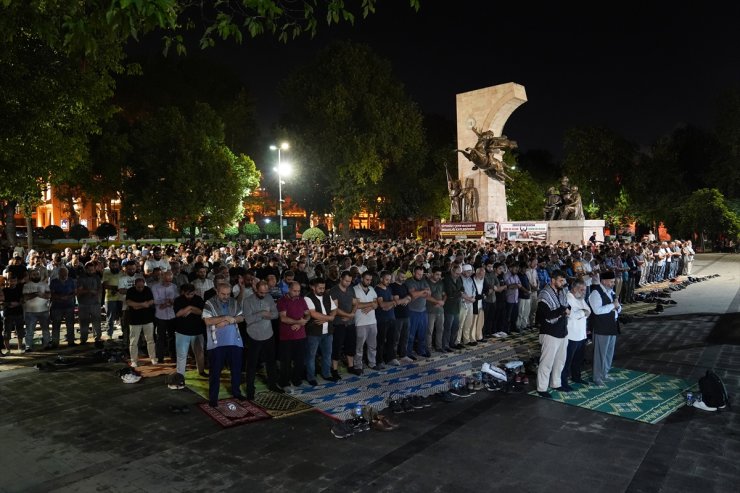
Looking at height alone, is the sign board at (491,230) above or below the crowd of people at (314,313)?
above

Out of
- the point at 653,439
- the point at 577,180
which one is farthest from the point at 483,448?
the point at 577,180

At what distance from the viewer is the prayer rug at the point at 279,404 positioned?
24.1 feet

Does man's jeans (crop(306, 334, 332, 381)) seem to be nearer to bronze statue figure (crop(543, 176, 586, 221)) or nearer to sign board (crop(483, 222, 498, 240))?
sign board (crop(483, 222, 498, 240))

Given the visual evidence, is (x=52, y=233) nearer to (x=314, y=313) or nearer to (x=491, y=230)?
(x=491, y=230)

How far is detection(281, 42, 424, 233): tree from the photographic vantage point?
1545 inches

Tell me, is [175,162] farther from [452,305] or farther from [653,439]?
[653,439]

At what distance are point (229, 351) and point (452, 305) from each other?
4958mm

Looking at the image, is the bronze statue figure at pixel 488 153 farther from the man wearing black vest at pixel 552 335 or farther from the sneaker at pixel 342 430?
the sneaker at pixel 342 430

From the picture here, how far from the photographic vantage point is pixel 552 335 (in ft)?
26.5

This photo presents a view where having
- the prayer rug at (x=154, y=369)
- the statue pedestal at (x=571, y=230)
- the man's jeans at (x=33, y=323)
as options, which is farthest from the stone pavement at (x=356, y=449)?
the statue pedestal at (x=571, y=230)

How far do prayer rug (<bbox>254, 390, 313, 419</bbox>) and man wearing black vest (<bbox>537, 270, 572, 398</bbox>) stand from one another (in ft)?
11.6

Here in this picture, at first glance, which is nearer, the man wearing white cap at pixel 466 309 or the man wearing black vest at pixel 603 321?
the man wearing black vest at pixel 603 321

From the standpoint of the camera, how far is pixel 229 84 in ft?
152

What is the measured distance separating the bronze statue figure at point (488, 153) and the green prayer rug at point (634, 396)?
23.1 m
